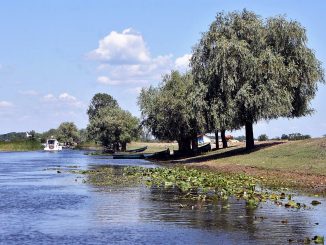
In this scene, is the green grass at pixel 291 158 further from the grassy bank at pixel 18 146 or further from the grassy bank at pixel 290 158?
the grassy bank at pixel 18 146

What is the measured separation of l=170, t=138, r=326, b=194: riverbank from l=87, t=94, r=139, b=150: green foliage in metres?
81.9

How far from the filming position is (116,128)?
14512 cm

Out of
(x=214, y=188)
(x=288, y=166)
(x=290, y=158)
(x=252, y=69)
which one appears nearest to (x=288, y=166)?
(x=288, y=166)

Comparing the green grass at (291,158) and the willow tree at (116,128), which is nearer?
the green grass at (291,158)

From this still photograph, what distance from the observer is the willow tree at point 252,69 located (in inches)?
2416

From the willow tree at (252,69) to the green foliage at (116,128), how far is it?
77.1 metres

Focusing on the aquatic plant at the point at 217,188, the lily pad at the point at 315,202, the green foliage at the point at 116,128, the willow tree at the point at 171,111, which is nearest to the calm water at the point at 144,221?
the lily pad at the point at 315,202

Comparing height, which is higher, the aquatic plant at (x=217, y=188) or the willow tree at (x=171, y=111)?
the willow tree at (x=171, y=111)

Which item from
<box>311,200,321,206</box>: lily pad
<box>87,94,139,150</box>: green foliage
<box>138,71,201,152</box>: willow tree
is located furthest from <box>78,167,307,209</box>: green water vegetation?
<box>87,94,139,150</box>: green foliage

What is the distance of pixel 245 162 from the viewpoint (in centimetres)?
5416

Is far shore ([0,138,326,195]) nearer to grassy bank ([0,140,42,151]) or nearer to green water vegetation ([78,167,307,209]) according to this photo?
green water vegetation ([78,167,307,209])

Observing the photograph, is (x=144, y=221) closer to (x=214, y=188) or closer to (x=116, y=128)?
(x=214, y=188)

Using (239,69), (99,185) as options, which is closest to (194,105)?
(239,69)

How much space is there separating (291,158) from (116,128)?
98.5 m
